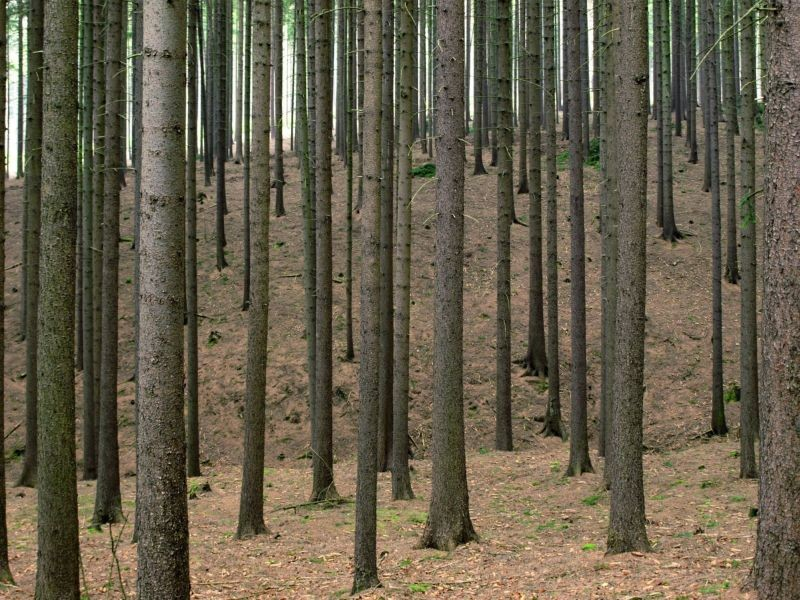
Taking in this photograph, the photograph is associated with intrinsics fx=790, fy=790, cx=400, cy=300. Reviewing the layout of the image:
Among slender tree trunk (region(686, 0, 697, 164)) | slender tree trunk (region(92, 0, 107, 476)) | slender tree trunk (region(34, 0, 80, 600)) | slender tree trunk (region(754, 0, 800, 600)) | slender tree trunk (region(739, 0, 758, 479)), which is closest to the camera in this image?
slender tree trunk (region(754, 0, 800, 600))

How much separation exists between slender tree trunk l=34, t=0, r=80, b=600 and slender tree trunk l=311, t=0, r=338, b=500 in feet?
15.3

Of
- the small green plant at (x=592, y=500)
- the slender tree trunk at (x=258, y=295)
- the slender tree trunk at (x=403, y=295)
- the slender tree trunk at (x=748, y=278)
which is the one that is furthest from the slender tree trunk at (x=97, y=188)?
the slender tree trunk at (x=748, y=278)

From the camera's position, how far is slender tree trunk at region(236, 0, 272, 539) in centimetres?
955

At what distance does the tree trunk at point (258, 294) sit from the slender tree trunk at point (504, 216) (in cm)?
363

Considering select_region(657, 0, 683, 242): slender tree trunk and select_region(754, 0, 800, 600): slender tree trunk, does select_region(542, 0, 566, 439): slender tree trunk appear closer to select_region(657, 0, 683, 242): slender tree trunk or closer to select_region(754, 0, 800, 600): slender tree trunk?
select_region(657, 0, 683, 242): slender tree trunk

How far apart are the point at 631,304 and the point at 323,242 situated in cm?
489

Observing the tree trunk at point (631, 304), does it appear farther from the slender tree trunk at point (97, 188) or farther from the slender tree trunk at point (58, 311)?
the slender tree trunk at point (97, 188)

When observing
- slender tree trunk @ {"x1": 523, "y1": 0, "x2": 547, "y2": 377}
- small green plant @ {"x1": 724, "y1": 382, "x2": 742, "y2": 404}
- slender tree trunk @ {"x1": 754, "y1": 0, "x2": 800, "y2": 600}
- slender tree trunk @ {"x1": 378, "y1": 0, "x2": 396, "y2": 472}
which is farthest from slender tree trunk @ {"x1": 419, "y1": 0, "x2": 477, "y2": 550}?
small green plant @ {"x1": 724, "y1": 382, "x2": 742, "y2": 404}

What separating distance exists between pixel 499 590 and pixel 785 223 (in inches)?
158

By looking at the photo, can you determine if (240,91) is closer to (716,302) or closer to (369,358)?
(716,302)

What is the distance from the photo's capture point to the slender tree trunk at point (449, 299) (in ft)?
27.1

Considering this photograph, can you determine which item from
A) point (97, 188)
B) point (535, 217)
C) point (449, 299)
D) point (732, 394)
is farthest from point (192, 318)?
point (732, 394)

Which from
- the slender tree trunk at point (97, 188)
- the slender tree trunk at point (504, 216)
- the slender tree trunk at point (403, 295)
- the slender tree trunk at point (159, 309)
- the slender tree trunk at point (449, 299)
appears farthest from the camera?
the slender tree trunk at point (504, 216)

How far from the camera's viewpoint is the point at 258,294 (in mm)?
9719
